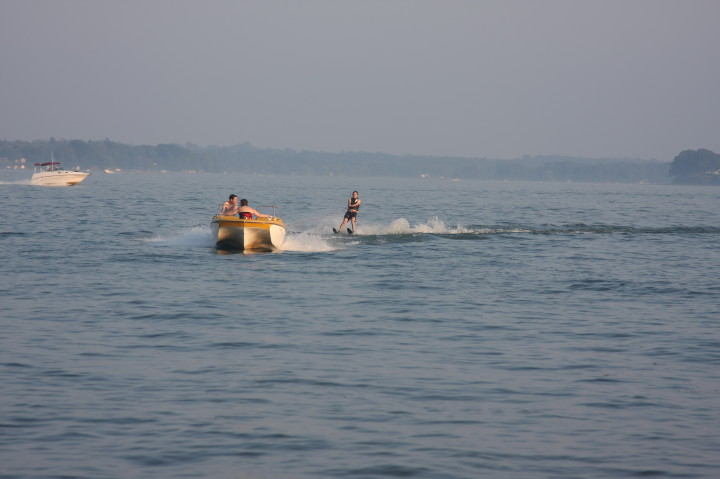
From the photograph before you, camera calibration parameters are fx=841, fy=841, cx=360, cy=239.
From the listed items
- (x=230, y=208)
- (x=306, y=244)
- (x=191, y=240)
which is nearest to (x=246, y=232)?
(x=230, y=208)

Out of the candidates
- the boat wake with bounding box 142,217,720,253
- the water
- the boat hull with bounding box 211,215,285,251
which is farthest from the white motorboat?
the water

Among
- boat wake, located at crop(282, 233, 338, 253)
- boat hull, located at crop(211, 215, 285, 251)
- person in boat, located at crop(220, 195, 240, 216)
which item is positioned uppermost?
person in boat, located at crop(220, 195, 240, 216)

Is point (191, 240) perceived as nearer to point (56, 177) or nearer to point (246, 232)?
point (246, 232)

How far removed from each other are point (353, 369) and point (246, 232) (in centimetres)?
1546

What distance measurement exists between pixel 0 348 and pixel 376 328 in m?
6.64

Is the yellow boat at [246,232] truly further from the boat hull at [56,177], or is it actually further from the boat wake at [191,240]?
the boat hull at [56,177]

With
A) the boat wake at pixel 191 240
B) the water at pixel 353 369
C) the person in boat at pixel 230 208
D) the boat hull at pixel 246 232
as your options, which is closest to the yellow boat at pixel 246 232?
the boat hull at pixel 246 232

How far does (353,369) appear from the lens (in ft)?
41.6

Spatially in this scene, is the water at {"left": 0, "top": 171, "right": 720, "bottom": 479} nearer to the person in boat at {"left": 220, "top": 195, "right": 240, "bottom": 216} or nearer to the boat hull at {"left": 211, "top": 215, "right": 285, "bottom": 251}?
the boat hull at {"left": 211, "top": 215, "right": 285, "bottom": 251}

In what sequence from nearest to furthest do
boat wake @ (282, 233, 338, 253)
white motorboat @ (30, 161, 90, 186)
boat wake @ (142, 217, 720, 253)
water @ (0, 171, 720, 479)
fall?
water @ (0, 171, 720, 479), boat wake @ (282, 233, 338, 253), boat wake @ (142, 217, 720, 253), white motorboat @ (30, 161, 90, 186)

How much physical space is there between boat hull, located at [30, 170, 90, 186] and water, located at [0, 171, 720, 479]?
6343cm

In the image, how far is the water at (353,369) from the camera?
904 centimetres

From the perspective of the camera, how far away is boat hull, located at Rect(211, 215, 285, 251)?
89.7ft

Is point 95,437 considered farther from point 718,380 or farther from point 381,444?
point 718,380
